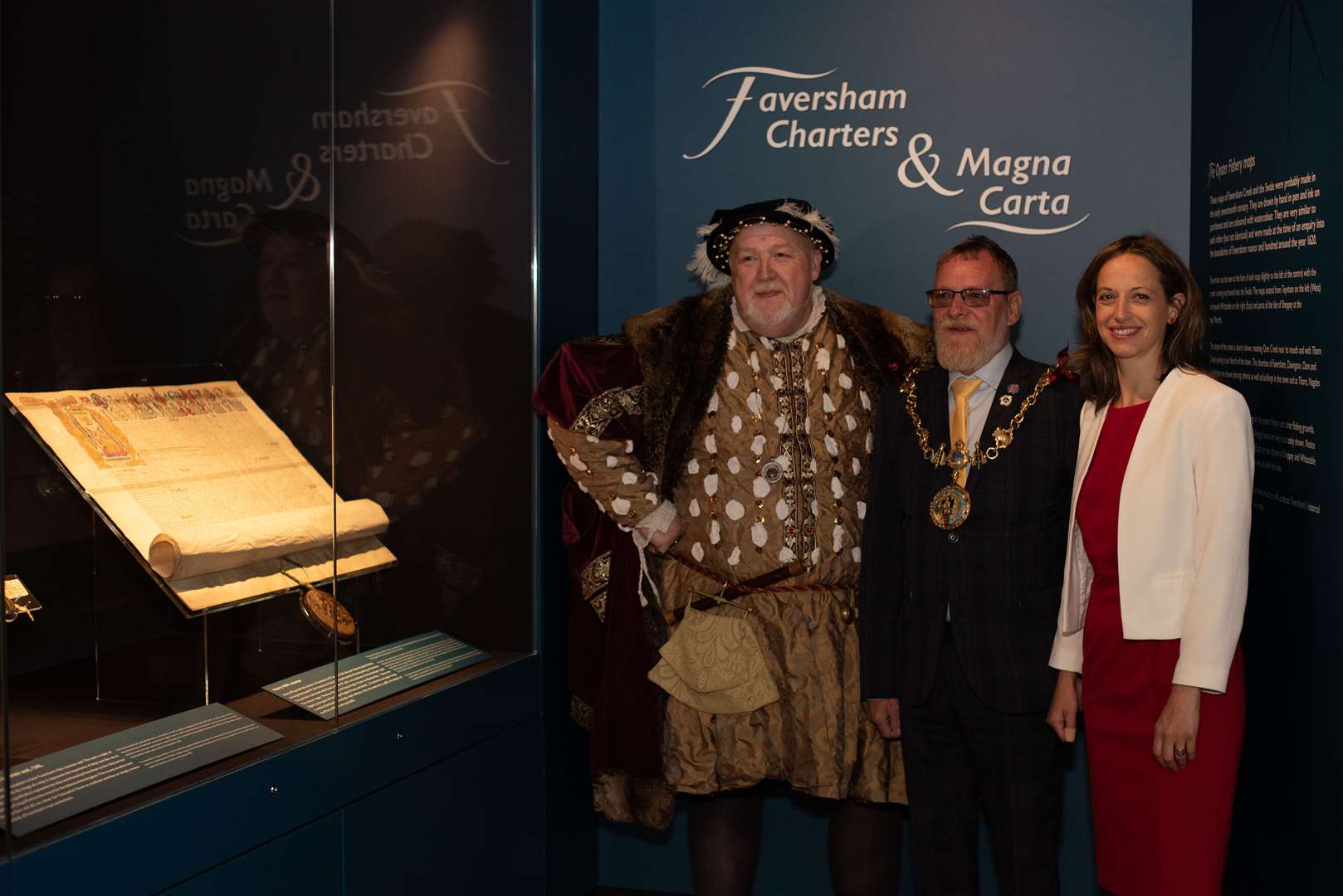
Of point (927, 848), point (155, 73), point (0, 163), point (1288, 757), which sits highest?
point (155, 73)

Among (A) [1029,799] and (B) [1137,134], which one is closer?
(A) [1029,799]

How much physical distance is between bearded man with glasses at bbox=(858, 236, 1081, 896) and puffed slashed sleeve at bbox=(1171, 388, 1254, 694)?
1.21 ft

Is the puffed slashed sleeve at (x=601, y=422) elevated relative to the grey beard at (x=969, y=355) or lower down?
lower down

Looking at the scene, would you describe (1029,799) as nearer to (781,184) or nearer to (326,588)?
(326,588)

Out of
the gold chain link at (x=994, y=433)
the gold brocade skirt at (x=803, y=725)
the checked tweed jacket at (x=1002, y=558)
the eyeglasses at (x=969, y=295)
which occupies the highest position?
the eyeglasses at (x=969, y=295)

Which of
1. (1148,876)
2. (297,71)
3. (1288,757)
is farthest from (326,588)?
(1288,757)

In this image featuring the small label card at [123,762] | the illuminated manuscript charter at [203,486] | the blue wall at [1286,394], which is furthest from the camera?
the blue wall at [1286,394]

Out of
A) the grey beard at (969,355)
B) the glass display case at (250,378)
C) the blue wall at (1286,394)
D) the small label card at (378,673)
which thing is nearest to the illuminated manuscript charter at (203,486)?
the glass display case at (250,378)

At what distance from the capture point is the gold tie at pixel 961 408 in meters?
3.00

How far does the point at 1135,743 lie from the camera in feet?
8.95

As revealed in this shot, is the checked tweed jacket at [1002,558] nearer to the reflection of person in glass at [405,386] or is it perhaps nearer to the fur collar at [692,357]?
the fur collar at [692,357]

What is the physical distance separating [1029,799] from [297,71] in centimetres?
219

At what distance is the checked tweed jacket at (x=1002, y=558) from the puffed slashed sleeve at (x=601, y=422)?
0.70m

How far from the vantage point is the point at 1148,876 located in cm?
272
